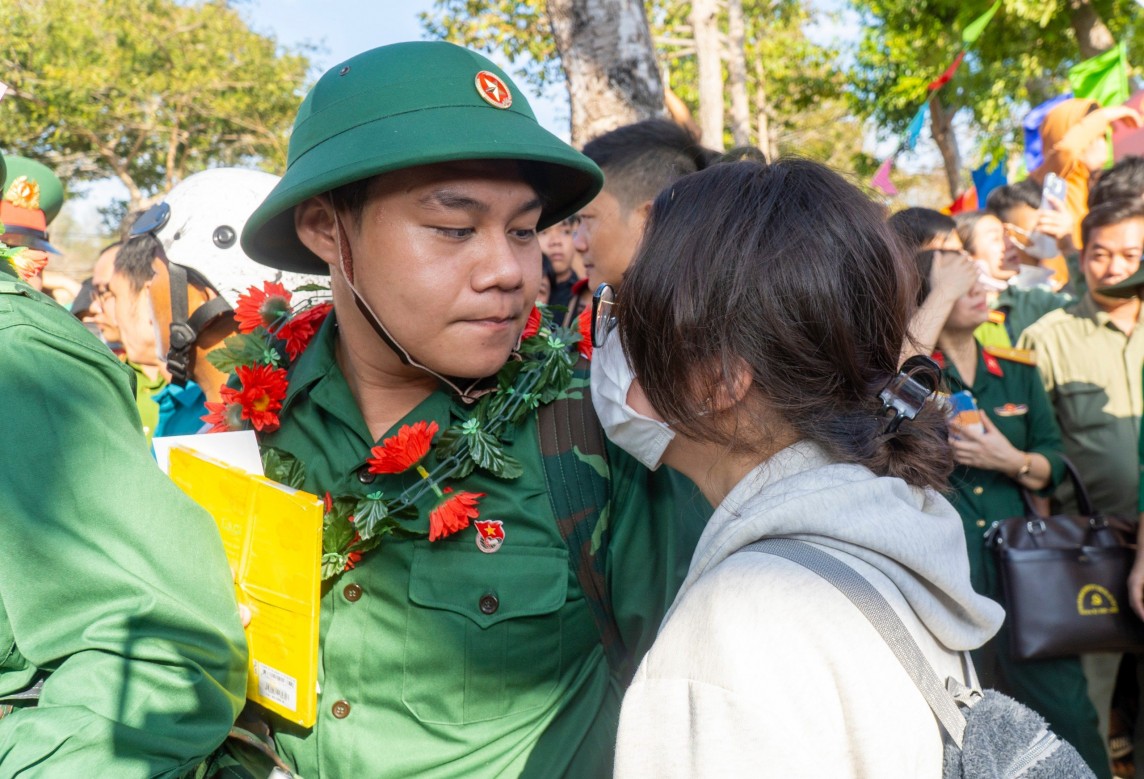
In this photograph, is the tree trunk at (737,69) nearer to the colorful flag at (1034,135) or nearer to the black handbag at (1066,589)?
the colorful flag at (1034,135)

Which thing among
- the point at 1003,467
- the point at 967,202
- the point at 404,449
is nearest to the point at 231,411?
the point at 404,449

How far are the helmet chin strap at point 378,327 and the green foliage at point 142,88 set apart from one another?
733 inches

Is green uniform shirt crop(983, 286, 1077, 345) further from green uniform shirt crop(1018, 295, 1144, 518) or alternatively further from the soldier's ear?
the soldier's ear

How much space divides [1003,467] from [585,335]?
7.31 ft

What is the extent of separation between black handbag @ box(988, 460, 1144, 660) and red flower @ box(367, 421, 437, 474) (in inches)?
96.4

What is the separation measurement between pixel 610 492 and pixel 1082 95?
799 cm

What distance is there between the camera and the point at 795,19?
2289cm

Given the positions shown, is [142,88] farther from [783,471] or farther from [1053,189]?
[783,471]

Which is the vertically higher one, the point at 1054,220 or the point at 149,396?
the point at 1054,220

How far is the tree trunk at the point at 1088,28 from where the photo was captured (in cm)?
1316

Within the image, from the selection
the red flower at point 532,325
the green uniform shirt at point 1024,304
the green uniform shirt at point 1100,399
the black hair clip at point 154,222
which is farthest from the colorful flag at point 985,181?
the red flower at point 532,325

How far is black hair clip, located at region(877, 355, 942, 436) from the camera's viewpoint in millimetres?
1353

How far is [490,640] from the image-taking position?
1759mm

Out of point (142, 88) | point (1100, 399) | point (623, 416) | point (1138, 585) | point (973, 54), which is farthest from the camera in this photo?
point (142, 88)
